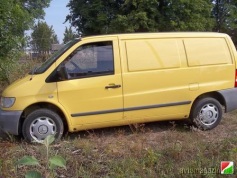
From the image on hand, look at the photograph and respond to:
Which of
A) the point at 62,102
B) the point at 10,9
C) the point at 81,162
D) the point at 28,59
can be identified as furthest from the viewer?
the point at 28,59

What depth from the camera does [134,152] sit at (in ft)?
16.4

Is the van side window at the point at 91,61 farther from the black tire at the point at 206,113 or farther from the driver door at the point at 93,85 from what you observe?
the black tire at the point at 206,113

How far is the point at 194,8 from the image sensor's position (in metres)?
35.0

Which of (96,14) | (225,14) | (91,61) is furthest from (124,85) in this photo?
(225,14)

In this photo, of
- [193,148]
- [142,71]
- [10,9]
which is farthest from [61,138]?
[10,9]

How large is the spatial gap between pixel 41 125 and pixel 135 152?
5.64ft

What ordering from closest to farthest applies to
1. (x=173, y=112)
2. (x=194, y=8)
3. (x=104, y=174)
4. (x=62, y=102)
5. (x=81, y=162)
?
1. (x=104, y=174)
2. (x=81, y=162)
3. (x=62, y=102)
4. (x=173, y=112)
5. (x=194, y=8)

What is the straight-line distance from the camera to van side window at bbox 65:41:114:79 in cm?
588

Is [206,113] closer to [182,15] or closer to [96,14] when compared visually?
[182,15]

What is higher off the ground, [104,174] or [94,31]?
[94,31]

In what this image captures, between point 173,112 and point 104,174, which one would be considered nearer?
point 104,174

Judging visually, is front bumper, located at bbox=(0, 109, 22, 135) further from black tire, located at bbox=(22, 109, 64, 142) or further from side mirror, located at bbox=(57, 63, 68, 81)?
side mirror, located at bbox=(57, 63, 68, 81)

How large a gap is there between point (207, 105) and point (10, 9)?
5.38 m

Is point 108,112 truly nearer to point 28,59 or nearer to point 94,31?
point 28,59
